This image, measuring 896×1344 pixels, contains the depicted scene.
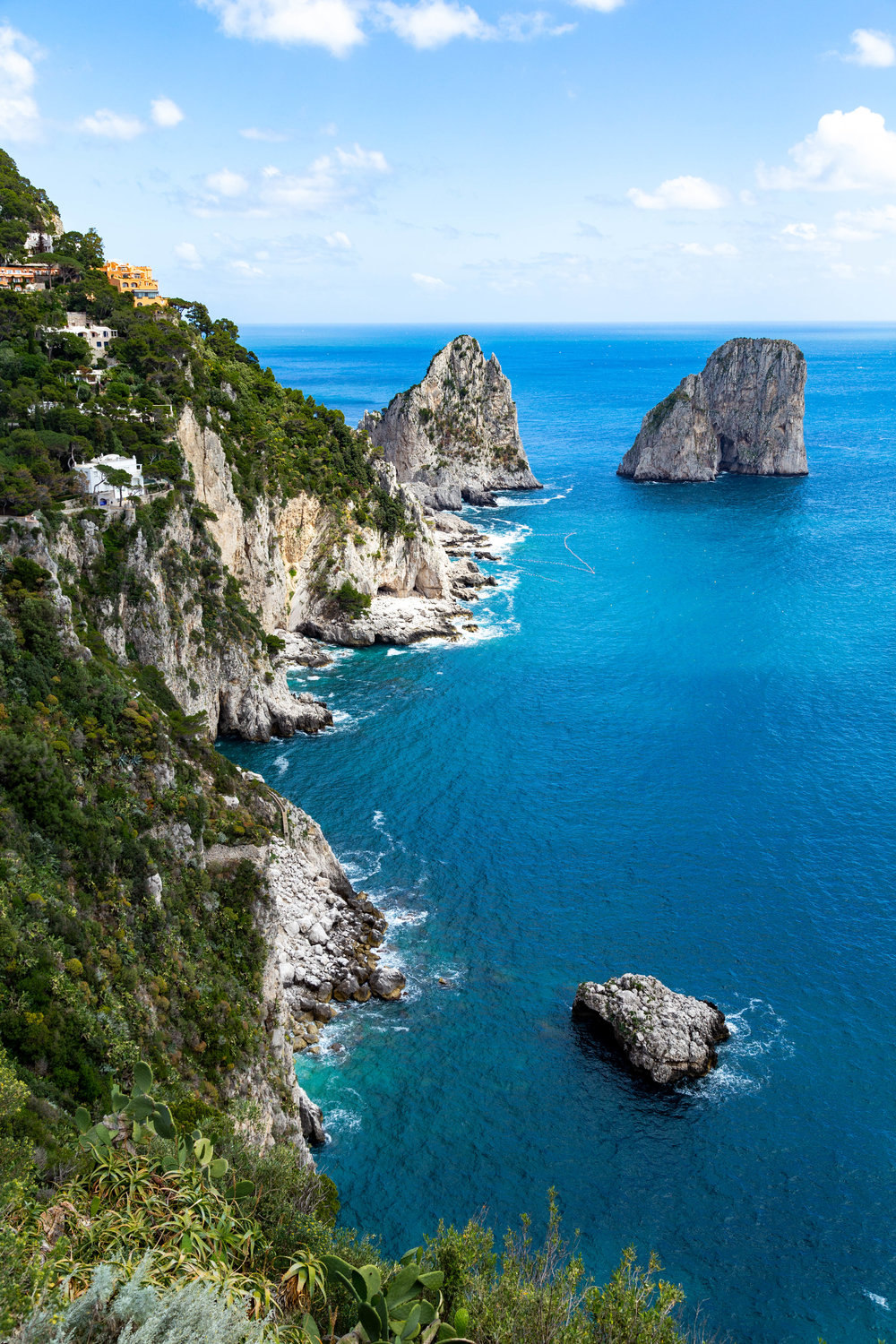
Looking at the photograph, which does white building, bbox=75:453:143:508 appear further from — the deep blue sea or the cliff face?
the deep blue sea

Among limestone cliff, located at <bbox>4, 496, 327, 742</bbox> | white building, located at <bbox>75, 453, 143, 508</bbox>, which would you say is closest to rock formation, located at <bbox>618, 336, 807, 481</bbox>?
limestone cliff, located at <bbox>4, 496, 327, 742</bbox>

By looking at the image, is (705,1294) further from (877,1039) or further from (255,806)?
(255,806)

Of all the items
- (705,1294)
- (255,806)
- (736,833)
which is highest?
(255,806)

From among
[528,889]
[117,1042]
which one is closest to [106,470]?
[528,889]

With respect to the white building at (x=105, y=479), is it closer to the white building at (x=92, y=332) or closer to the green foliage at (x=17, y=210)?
the white building at (x=92, y=332)

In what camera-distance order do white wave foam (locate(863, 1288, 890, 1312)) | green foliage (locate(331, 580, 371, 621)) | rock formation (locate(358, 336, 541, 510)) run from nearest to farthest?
white wave foam (locate(863, 1288, 890, 1312)) → green foliage (locate(331, 580, 371, 621)) → rock formation (locate(358, 336, 541, 510))

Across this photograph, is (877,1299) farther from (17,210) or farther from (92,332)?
(17,210)

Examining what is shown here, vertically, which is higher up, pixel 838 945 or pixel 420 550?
pixel 420 550

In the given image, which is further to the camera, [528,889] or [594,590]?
[594,590]
